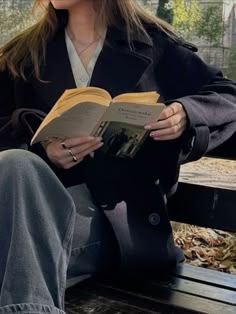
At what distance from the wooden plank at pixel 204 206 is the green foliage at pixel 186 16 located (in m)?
2.96

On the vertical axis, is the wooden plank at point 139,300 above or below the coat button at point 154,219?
below

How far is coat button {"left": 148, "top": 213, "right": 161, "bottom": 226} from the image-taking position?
1.95 metres

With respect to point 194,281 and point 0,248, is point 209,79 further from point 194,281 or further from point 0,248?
point 0,248

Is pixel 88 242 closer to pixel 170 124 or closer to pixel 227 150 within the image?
pixel 170 124

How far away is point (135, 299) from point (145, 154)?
1.32 ft

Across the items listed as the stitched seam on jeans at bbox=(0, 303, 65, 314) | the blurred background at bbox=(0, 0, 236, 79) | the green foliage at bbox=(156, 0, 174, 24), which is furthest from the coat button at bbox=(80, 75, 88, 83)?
the green foliage at bbox=(156, 0, 174, 24)

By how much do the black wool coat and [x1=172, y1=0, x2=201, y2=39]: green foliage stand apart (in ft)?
9.80

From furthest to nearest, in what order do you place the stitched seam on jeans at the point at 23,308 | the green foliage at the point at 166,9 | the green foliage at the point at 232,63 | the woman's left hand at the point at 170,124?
1. the green foliage at the point at 166,9
2. the green foliage at the point at 232,63
3. the woman's left hand at the point at 170,124
4. the stitched seam on jeans at the point at 23,308

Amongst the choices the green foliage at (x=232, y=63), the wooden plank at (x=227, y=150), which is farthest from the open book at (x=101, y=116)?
the green foliage at (x=232, y=63)

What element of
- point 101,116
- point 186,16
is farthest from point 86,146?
point 186,16

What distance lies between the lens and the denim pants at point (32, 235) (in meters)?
1.43

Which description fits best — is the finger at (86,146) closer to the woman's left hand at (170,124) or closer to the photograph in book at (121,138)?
the photograph in book at (121,138)

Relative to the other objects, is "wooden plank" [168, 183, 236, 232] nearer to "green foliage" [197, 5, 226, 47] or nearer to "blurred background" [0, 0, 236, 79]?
"blurred background" [0, 0, 236, 79]

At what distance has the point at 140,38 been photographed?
2021mm
